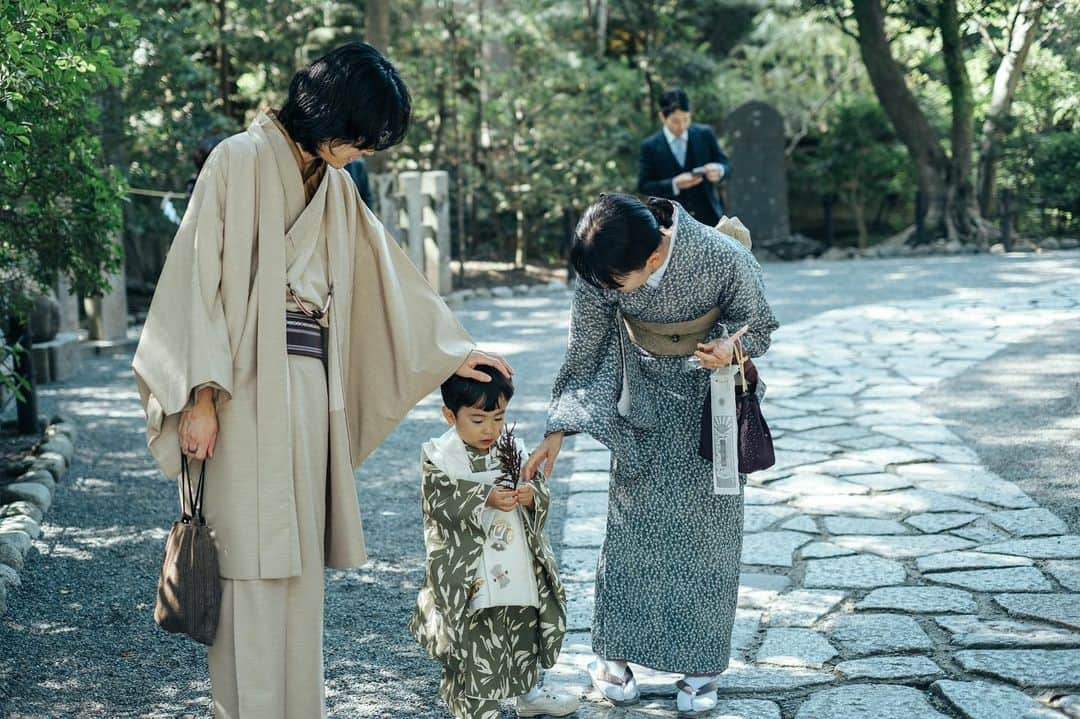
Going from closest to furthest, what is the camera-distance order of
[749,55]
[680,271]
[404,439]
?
[680,271], [404,439], [749,55]

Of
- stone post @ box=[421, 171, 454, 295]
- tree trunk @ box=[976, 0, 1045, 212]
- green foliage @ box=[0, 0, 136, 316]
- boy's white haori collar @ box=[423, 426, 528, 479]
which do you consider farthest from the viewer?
tree trunk @ box=[976, 0, 1045, 212]

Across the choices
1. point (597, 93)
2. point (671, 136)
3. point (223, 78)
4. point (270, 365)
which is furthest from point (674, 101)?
point (223, 78)

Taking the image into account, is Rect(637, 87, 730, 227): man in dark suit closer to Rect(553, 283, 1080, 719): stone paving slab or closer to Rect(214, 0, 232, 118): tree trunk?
Rect(553, 283, 1080, 719): stone paving slab

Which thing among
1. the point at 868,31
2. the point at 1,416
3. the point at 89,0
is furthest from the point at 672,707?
the point at 868,31

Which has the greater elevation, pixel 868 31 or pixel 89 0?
pixel 868 31

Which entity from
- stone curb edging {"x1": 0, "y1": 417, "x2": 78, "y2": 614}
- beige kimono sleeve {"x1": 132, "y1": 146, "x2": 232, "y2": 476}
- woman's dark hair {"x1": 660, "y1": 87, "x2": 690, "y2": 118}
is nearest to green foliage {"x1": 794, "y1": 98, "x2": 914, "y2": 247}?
woman's dark hair {"x1": 660, "y1": 87, "x2": 690, "y2": 118}

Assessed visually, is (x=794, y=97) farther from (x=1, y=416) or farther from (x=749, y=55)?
(x=1, y=416)

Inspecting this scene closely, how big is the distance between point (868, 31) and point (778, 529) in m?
12.9

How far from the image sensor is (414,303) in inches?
135

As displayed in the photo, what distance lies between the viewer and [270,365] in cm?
300

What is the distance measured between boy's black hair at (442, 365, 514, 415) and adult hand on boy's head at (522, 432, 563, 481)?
180 mm

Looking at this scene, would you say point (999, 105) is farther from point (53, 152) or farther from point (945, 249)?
point (53, 152)

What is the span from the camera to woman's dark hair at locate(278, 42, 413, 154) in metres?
2.94

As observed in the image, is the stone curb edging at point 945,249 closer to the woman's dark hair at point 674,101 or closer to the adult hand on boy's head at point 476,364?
the woman's dark hair at point 674,101
